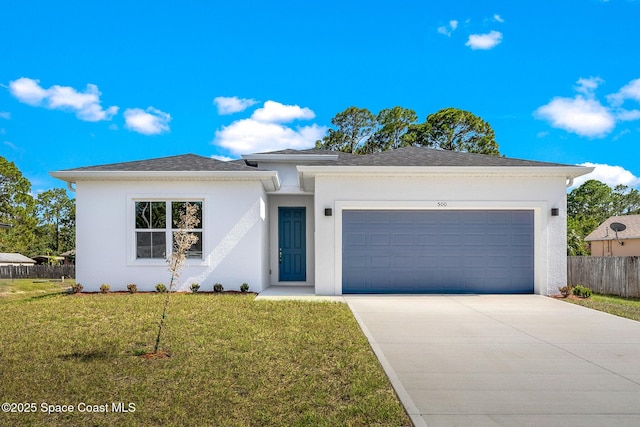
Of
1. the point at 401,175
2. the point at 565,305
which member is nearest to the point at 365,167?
the point at 401,175

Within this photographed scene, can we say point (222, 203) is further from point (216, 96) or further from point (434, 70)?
point (434, 70)

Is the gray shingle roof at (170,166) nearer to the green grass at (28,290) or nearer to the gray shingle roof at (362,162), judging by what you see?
the gray shingle roof at (362,162)

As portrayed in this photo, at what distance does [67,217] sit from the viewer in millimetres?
49938

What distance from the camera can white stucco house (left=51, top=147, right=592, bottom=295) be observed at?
36.8 feet

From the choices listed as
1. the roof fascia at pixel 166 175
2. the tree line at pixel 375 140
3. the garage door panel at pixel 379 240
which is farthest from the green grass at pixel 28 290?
the tree line at pixel 375 140

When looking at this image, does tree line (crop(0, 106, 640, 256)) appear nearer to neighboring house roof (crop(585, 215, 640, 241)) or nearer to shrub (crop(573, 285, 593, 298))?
neighboring house roof (crop(585, 215, 640, 241))

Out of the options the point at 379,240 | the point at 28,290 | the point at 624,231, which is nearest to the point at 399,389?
the point at 379,240

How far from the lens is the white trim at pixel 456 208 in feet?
36.6

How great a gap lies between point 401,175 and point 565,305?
15.8ft

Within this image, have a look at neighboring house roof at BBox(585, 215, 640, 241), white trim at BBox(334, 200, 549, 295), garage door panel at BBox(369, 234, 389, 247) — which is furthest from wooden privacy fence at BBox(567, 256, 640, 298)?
neighboring house roof at BBox(585, 215, 640, 241)

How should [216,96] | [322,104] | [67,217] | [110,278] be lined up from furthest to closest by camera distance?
[67,217] < [322,104] < [216,96] < [110,278]

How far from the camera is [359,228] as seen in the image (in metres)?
11.3

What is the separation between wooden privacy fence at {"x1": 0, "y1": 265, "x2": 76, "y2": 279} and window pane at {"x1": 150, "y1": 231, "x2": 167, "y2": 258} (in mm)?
20368

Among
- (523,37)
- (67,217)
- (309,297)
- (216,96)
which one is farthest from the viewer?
(67,217)
